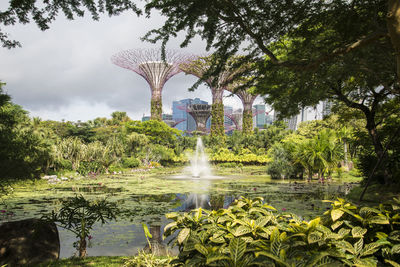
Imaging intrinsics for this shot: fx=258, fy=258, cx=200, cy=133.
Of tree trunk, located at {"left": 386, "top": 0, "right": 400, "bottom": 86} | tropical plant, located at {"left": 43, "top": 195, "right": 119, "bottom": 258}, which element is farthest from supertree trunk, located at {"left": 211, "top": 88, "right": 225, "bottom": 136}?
tree trunk, located at {"left": 386, "top": 0, "right": 400, "bottom": 86}

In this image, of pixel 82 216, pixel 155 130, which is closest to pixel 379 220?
pixel 82 216

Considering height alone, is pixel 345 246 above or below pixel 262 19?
below

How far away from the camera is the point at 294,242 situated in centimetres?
119

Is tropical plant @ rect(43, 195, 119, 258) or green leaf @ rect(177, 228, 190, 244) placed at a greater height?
green leaf @ rect(177, 228, 190, 244)

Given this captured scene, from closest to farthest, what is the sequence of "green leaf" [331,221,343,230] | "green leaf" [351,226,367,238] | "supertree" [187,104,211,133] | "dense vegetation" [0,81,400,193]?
"green leaf" [351,226,367,238]
"green leaf" [331,221,343,230]
"dense vegetation" [0,81,400,193]
"supertree" [187,104,211,133]

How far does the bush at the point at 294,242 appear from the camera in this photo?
→ 1.07 m

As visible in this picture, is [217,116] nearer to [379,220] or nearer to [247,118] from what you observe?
[247,118]

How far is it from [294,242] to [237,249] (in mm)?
280

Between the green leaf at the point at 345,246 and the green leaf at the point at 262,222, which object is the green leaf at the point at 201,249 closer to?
the green leaf at the point at 262,222

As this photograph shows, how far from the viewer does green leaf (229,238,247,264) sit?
1.10 m

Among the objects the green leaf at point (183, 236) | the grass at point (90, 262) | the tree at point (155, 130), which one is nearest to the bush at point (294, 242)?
the green leaf at point (183, 236)

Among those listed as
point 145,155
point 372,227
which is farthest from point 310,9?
point 145,155

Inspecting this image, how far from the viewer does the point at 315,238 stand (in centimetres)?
117

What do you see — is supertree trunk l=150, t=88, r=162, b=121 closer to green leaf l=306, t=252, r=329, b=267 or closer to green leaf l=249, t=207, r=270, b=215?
green leaf l=249, t=207, r=270, b=215
